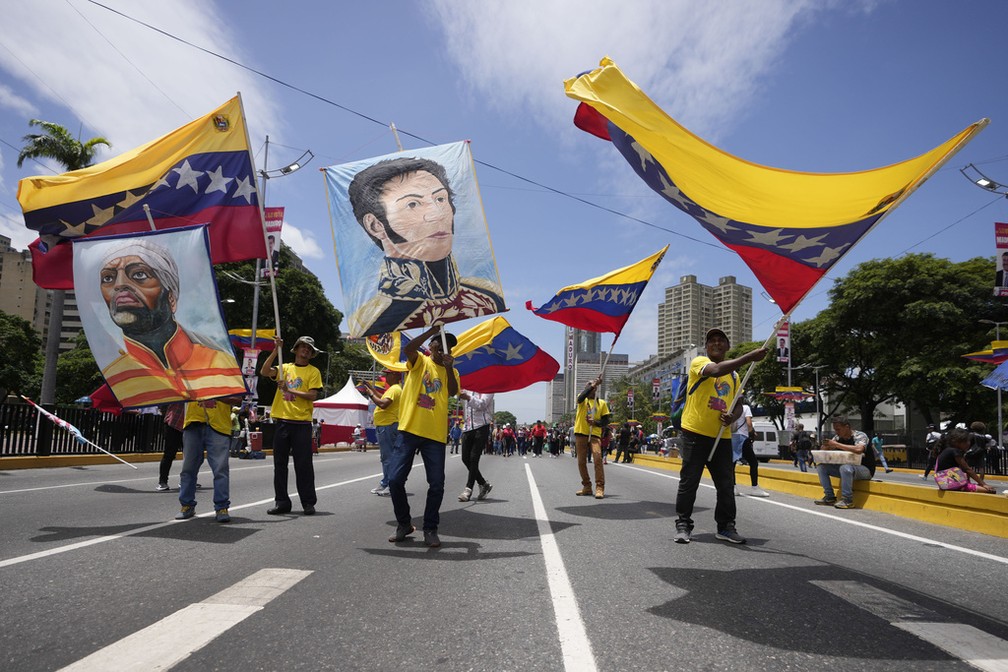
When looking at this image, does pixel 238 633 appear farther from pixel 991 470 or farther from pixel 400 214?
pixel 991 470

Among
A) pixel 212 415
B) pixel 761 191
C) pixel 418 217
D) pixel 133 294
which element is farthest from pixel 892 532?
pixel 133 294

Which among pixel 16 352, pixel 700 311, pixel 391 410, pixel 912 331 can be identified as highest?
pixel 700 311

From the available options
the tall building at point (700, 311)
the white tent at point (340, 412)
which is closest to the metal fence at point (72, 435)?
the white tent at point (340, 412)

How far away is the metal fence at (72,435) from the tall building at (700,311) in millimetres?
145140

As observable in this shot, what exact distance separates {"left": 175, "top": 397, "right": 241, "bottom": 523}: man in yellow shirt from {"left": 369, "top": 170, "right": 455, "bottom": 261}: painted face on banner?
2410 mm

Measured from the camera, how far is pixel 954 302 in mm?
39406

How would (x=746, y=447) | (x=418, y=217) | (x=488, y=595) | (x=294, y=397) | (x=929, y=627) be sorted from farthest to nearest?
(x=746, y=447) < (x=418, y=217) < (x=294, y=397) < (x=488, y=595) < (x=929, y=627)

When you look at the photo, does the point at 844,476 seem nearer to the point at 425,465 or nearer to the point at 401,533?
the point at 425,465

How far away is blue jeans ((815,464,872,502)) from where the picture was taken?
9586 mm

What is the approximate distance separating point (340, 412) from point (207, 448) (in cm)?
3375

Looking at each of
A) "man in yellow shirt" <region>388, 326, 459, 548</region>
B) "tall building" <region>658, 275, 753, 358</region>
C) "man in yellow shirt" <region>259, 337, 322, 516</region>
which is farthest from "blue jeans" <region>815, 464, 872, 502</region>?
"tall building" <region>658, 275, 753, 358</region>

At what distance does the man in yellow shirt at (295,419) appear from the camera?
7.28m

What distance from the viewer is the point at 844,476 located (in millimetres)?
9602

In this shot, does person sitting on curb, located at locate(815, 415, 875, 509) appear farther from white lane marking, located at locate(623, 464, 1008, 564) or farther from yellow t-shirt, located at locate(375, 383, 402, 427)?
yellow t-shirt, located at locate(375, 383, 402, 427)
